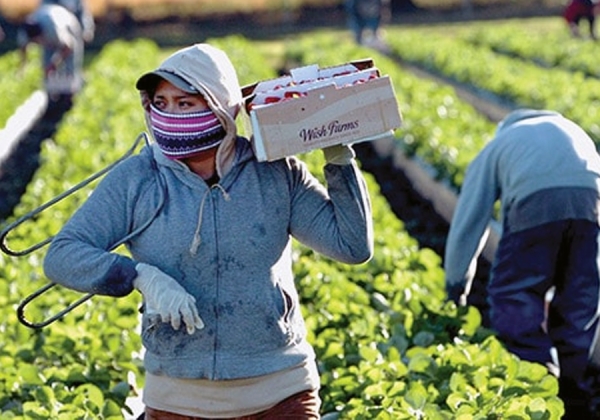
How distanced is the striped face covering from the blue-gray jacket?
0.06 m

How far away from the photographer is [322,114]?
12.1ft

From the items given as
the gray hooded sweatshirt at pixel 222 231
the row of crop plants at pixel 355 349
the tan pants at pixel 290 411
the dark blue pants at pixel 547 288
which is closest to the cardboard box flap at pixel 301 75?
the gray hooded sweatshirt at pixel 222 231

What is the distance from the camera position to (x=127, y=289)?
11.7 feet

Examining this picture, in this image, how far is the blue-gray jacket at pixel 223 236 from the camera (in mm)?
3656

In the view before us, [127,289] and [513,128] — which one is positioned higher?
[127,289]

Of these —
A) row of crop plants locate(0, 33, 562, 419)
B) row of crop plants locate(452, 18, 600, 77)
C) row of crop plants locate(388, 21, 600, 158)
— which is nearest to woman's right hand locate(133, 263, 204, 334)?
row of crop plants locate(0, 33, 562, 419)

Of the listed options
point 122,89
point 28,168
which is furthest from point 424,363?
point 122,89

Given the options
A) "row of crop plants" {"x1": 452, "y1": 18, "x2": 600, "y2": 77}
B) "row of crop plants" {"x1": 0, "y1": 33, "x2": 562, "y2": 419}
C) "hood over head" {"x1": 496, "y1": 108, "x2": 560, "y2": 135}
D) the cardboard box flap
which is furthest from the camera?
"row of crop plants" {"x1": 452, "y1": 18, "x2": 600, "y2": 77}

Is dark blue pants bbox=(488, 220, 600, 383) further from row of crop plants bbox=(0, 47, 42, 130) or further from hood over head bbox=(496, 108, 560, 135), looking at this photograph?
row of crop plants bbox=(0, 47, 42, 130)

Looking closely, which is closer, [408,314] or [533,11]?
[408,314]

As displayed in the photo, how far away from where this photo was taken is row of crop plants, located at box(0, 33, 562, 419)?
481 centimetres

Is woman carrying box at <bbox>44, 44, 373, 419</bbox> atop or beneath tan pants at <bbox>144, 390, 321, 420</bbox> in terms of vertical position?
atop

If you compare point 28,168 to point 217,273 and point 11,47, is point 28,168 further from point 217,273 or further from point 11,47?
point 11,47

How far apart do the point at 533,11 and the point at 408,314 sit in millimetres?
27577
